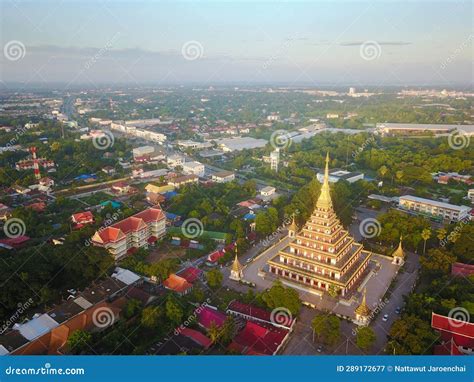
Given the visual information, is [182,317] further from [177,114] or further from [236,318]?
[177,114]

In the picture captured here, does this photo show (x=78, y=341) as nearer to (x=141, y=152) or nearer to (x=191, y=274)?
(x=191, y=274)

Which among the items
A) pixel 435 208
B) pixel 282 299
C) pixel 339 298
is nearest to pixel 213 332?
pixel 282 299

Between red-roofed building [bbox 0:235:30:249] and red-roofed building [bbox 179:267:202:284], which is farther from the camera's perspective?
red-roofed building [bbox 0:235:30:249]

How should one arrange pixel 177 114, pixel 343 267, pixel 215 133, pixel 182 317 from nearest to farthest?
pixel 182 317 < pixel 343 267 < pixel 215 133 < pixel 177 114

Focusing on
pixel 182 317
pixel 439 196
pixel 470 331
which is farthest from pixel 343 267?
pixel 439 196

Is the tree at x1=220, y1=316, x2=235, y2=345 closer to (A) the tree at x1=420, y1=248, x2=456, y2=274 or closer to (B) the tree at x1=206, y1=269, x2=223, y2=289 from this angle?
(B) the tree at x1=206, y1=269, x2=223, y2=289

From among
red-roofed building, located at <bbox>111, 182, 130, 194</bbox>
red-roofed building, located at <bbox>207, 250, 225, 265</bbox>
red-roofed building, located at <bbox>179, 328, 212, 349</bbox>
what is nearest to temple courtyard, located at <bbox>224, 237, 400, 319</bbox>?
red-roofed building, located at <bbox>207, 250, 225, 265</bbox>

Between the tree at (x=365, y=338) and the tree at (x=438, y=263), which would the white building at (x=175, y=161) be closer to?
the tree at (x=438, y=263)
